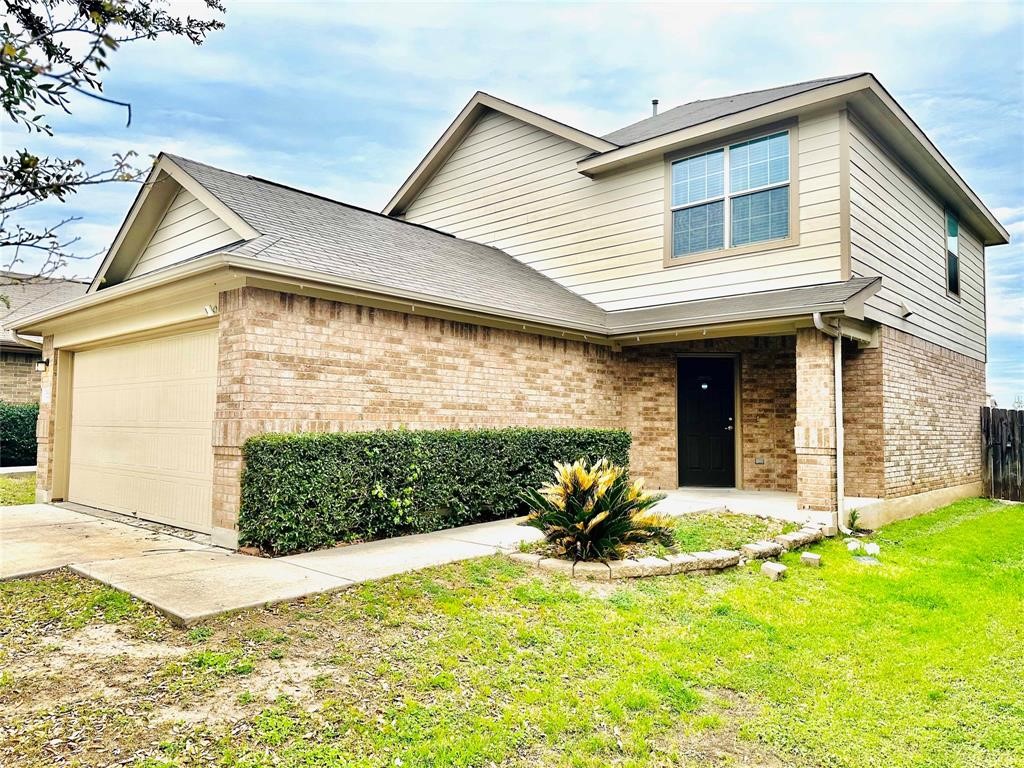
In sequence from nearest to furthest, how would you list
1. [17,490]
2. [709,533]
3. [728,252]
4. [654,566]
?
1. [654,566]
2. [709,533]
3. [728,252]
4. [17,490]

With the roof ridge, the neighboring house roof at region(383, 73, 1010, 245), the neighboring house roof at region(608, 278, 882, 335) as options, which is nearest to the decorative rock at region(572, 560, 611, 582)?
the neighboring house roof at region(608, 278, 882, 335)

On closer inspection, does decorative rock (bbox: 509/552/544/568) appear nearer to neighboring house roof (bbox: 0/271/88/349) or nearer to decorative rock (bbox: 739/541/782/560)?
decorative rock (bbox: 739/541/782/560)

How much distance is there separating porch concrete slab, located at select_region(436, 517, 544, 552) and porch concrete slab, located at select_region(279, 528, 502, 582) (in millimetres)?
113

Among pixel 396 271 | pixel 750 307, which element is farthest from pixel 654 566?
pixel 396 271

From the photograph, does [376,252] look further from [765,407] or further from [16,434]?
[16,434]

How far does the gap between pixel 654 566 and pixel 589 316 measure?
5.85 metres

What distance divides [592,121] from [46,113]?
1468 inches

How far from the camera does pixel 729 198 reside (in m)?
10.5

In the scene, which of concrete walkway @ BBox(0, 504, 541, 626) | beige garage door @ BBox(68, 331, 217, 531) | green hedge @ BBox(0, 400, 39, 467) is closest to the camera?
concrete walkway @ BBox(0, 504, 541, 626)

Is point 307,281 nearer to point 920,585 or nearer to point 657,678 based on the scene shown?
point 657,678

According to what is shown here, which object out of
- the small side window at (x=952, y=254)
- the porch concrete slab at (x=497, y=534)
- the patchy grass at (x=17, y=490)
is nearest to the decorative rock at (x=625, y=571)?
the porch concrete slab at (x=497, y=534)

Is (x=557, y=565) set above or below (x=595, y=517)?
below

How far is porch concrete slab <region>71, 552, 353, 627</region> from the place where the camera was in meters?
4.61

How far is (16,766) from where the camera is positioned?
2.71 metres
